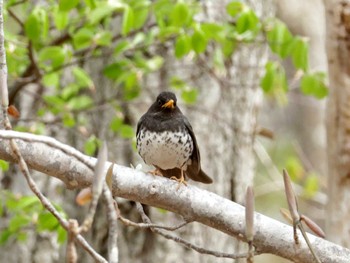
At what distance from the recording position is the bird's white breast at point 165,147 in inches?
144

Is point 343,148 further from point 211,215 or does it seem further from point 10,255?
point 10,255

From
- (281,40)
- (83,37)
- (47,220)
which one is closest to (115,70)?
(83,37)

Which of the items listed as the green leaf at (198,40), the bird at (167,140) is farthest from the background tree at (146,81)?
the bird at (167,140)

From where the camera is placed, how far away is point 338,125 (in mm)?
3994

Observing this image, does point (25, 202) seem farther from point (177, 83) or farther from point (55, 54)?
point (177, 83)

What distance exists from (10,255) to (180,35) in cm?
194

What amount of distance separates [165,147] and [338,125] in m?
0.98

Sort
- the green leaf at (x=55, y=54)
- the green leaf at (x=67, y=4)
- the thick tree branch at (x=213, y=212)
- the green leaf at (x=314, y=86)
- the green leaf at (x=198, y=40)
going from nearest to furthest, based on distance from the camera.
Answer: the thick tree branch at (x=213, y=212) → the green leaf at (x=67, y=4) → the green leaf at (x=198, y=40) → the green leaf at (x=55, y=54) → the green leaf at (x=314, y=86)

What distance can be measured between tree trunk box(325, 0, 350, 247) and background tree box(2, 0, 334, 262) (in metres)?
0.21

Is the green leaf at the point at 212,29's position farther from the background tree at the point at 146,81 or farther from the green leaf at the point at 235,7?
the green leaf at the point at 235,7

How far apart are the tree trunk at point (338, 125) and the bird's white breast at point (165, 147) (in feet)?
2.72

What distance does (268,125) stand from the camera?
10.2 meters

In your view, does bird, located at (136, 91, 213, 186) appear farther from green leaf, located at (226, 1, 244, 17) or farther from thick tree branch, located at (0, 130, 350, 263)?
thick tree branch, located at (0, 130, 350, 263)

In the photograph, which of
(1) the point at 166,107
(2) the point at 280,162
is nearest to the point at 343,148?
(1) the point at 166,107
